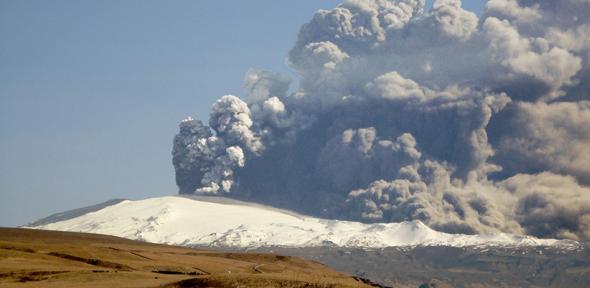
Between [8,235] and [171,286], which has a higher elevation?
[8,235]

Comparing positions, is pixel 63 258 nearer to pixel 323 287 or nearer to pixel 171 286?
pixel 171 286

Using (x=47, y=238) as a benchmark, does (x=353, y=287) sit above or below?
below

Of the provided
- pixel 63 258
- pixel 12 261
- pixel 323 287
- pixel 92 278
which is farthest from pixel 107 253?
pixel 323 287

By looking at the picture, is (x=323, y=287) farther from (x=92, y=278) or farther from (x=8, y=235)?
(x=8, y=235)

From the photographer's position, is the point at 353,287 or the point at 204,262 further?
the point at 204,262

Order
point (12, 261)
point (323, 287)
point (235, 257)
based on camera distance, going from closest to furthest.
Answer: point (323, 287) < point (12, 261) < point (235, 257)

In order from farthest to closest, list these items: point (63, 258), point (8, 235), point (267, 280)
Answer: point (8, 235)
point (63, 258)
point (267, 280)

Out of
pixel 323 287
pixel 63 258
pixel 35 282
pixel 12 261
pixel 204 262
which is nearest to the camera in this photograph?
pixel 323 287

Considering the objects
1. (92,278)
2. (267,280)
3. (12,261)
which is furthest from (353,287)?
(12,261)

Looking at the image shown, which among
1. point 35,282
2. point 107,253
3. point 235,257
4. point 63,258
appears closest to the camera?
point 35,282
